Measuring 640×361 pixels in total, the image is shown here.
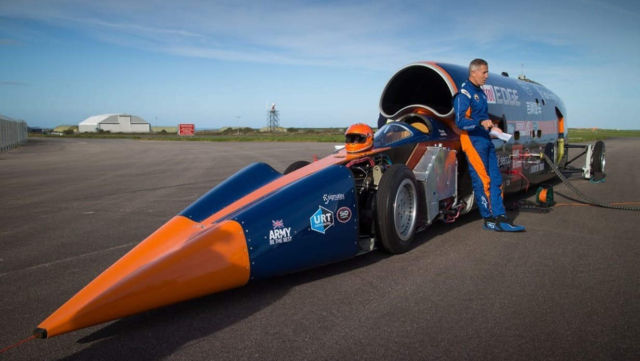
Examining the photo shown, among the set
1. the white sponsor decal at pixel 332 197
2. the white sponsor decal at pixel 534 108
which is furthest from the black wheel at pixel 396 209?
the white sponsor decal at pixel 534 108

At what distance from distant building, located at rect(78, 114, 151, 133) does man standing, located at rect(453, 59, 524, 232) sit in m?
127

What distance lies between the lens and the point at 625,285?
12.1ft

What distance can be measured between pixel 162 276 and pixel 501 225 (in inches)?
171

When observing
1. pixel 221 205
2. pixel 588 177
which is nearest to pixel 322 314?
pixel 221 205

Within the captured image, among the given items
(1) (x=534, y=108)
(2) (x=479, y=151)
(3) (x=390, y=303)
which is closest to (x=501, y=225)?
(2) (x=479, y=151)

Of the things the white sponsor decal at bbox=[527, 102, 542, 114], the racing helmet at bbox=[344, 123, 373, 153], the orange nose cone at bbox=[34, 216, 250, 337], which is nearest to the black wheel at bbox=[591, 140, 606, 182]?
the white sponsor decal at bbox=[527, 102, 542, 114]

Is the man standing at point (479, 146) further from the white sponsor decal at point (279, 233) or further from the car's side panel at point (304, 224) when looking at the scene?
the white sponsor decal at point (279, 233)

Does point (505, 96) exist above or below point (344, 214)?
above

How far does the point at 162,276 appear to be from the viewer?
2.99 m

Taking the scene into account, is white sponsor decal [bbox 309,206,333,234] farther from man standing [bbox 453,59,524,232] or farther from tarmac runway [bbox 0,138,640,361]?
man standing [bbox 453,59,524,232]

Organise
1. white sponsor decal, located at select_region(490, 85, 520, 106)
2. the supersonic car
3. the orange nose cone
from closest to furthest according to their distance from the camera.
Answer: the orange nose cone, the supersonic car, white sponsor decal, located at select_region(490, 85, 520, 106)

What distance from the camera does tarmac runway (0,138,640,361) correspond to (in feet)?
8.86

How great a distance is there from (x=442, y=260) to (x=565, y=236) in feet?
6.79

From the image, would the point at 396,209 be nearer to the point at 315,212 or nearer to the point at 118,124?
the point at 315,212
